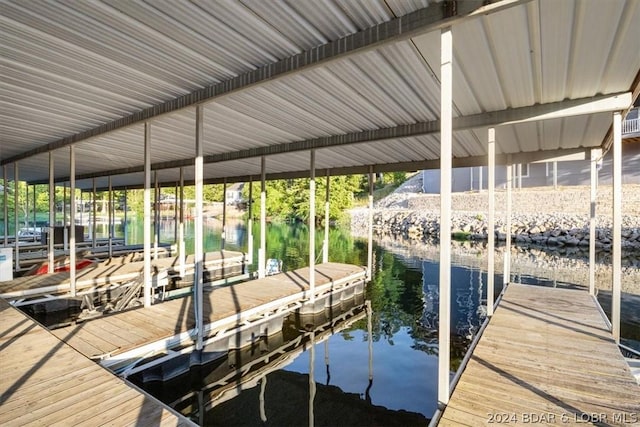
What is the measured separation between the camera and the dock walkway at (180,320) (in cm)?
512

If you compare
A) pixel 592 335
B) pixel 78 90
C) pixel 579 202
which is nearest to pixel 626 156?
pixel 579 202

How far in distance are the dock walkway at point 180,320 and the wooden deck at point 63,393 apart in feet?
1.43

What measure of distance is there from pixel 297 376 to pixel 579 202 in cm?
2587

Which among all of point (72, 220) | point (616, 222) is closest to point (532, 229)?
point (616, 222)

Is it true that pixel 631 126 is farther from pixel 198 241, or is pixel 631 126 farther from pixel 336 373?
pixel 198 241

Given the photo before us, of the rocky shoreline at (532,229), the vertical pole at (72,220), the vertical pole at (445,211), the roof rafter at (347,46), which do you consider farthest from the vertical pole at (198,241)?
the rocky shoreline at (532,229)

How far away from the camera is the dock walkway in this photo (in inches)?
202

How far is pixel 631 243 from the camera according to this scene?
19.4 m

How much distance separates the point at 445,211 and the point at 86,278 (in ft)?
34.2

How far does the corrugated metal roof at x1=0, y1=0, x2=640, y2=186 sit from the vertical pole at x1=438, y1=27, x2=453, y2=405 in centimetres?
38

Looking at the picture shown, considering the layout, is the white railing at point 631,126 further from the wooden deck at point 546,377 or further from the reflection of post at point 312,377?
the reflection of post at point 312,377

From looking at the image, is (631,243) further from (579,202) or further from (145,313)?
(145,313)

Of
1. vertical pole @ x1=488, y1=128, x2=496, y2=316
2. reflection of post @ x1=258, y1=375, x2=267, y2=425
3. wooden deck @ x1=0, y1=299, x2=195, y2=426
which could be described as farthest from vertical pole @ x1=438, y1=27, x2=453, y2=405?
vertical pole @ x1=488, y1=128, x2=496, y2=316

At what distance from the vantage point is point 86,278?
31.8 ft
